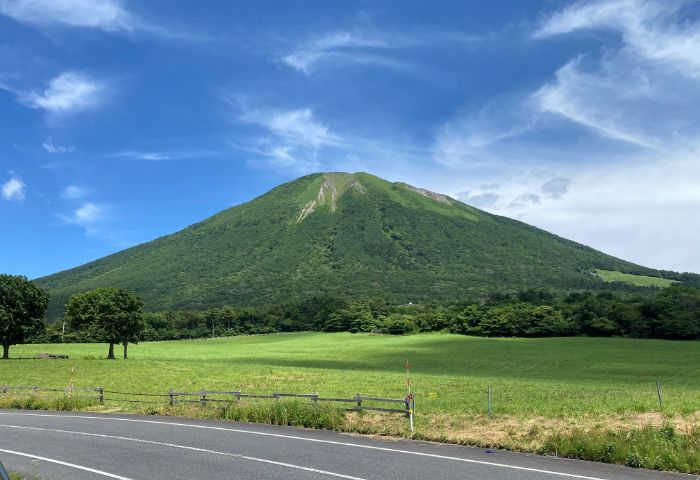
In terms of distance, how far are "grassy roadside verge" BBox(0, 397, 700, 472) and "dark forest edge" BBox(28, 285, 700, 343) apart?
5468 centimetres

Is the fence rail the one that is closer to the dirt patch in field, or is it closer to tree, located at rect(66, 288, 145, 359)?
the dirt patch in field

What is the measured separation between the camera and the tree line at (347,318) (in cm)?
6406

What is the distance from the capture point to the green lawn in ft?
94.1

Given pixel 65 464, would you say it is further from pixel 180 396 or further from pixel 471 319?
pixel 471 319

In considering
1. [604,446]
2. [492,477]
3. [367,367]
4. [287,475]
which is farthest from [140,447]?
[367,367]

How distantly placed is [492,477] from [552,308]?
369ft

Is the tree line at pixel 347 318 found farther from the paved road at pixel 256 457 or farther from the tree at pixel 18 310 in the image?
the paved road at pixel 256 457

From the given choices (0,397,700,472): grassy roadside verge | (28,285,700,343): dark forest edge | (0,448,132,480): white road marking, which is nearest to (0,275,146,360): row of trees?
(28,285,700,343): dark forest edge

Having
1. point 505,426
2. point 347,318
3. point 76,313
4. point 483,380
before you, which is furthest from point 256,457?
Answer: point 347,318

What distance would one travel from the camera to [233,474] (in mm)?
13008

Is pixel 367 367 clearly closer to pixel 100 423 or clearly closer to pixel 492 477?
pixel 100 423

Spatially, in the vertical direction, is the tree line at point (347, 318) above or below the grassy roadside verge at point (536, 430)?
above

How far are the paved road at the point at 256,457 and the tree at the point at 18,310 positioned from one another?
152 ft

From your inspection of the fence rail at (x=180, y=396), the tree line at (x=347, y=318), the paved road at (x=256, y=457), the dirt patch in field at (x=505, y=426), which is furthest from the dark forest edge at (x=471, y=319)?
the dirt patch in field at (x=505, y=426)
